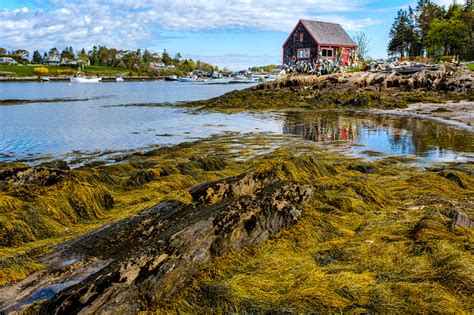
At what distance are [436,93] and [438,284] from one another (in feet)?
101

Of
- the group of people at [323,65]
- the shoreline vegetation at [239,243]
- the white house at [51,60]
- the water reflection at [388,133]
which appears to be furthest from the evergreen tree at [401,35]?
the white house at [51,60]

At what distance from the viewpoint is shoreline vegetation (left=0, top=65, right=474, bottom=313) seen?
3461 mm

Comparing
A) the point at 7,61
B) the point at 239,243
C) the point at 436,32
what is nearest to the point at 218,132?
the point at 239,243

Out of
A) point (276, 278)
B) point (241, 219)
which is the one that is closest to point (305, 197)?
point (241, 219)

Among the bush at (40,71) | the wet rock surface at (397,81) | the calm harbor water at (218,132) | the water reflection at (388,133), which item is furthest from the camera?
the bush at (40,71)

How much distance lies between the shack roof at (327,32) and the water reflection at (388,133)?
112ft

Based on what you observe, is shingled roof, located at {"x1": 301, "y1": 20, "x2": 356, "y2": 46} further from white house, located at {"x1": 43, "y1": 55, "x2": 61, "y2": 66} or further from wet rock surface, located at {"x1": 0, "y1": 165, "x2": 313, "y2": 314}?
white house, located at {"x1": 43, "y1": 55, "x2": 61, "y2": 66}

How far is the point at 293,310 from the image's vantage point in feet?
10.9

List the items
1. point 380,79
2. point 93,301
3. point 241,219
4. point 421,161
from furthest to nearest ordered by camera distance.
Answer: point 380,79 < point 421,161 < point 241,219 < point 93,301

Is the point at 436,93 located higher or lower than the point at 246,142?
higher

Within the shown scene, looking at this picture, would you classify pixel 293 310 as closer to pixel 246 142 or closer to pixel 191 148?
pixel 191 148

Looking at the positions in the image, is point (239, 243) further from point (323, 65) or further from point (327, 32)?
point (327, 32)

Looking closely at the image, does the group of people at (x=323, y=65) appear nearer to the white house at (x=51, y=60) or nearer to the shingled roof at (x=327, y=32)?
the shingled roof at (x=327, y=32)

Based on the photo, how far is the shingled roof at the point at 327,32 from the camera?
5481cm
